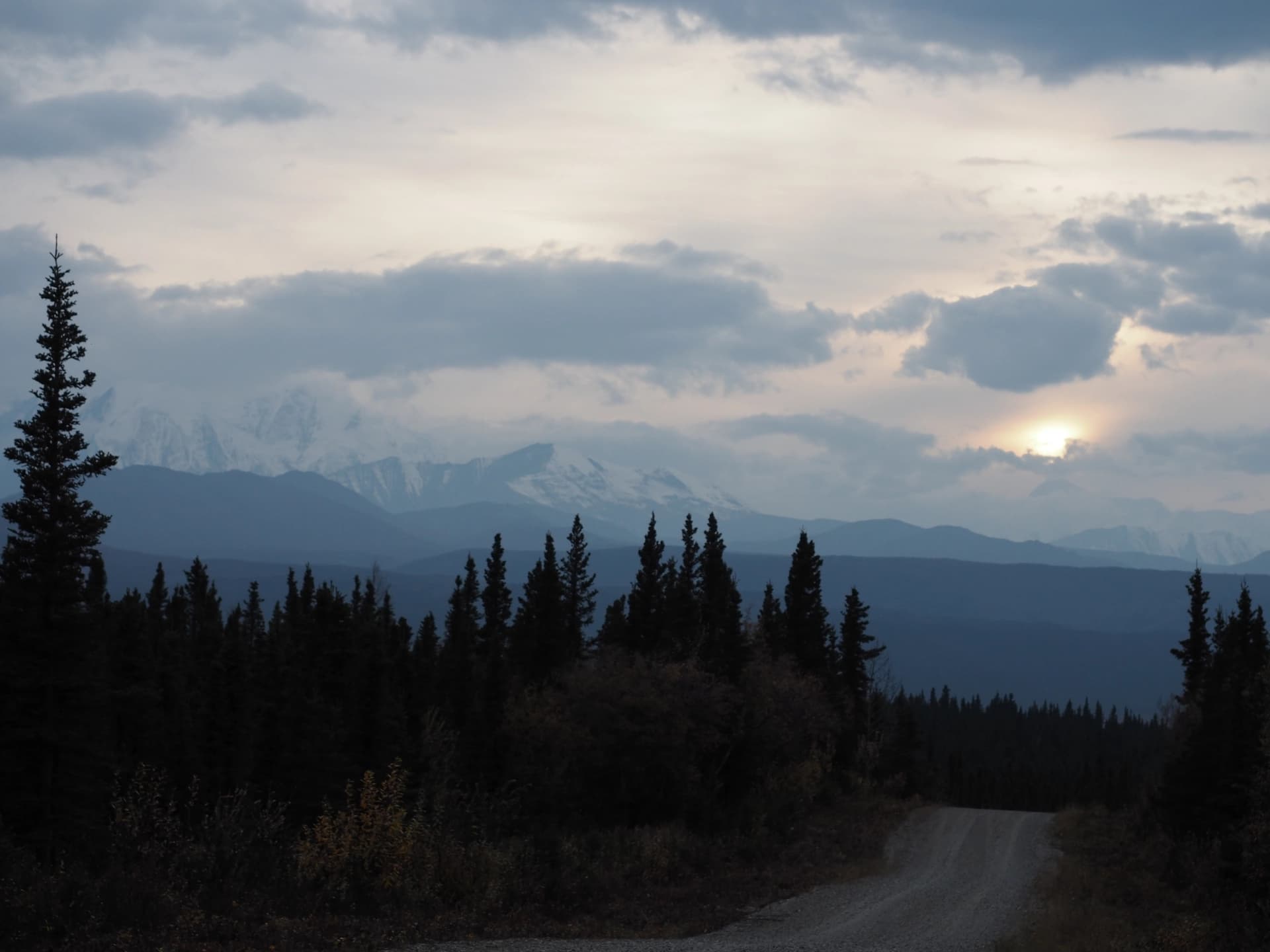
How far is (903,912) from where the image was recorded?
98.8 ft

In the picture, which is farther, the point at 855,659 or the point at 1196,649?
the point at 855,659

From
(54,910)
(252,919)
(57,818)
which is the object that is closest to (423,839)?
(252,919)

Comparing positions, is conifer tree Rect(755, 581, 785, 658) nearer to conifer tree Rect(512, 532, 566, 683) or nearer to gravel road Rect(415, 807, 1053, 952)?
conifer tree Rect(512, 532, 566, 683)

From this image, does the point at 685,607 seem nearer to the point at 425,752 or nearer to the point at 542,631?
the point at 542,631

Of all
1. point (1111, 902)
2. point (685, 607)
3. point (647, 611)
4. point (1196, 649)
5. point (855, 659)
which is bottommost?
point (1111, 902)

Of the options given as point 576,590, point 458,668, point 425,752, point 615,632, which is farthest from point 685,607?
point 576,590

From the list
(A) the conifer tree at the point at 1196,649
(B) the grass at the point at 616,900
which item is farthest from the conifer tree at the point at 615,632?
(A) the conifer tree at the point at 1196,649

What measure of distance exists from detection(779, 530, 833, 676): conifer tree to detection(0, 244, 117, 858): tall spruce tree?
5463 centimetres

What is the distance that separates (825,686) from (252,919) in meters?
67.9

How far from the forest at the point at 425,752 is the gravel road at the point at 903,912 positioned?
3613mm

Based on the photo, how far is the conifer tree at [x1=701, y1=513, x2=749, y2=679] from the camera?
60594 millimetres

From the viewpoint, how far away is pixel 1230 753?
50.6 m

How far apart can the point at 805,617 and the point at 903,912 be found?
2314 inches

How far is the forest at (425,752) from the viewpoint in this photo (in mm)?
24500
